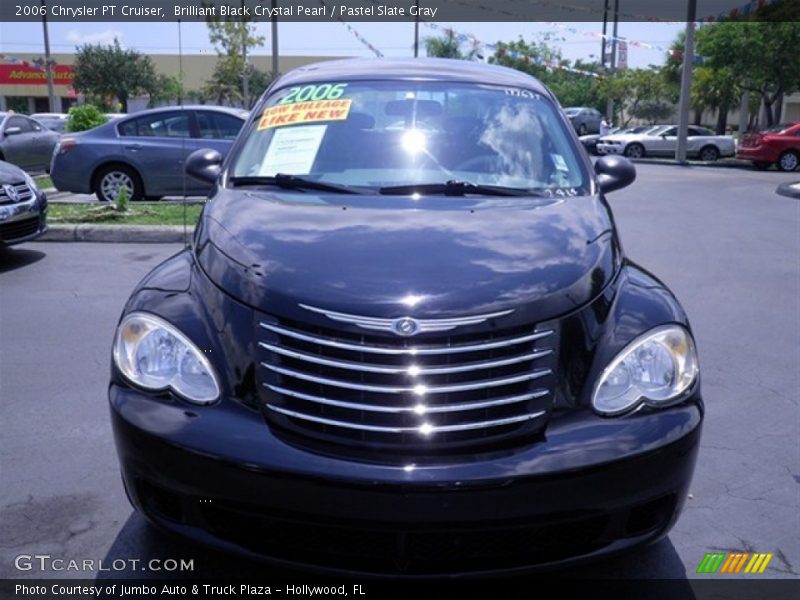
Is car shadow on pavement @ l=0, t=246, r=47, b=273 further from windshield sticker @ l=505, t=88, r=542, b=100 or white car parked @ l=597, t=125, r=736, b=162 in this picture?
white car parked @ l=597, t=125, r=736, b=162

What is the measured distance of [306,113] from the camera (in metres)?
3.82

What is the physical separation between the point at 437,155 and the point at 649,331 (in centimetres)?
137

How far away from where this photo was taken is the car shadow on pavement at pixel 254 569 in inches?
108

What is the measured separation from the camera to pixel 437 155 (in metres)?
3.60

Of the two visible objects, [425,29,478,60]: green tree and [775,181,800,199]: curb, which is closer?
[775,181,800,199]: curb

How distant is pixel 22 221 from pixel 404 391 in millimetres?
6409

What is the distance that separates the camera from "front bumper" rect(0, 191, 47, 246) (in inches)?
293

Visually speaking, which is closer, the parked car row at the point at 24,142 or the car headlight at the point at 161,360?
the car headlight at the point at 161,360

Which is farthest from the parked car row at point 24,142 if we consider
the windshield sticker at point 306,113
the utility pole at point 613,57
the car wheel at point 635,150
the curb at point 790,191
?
the utility pole at point 613,57

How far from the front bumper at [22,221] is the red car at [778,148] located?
22.7 meters

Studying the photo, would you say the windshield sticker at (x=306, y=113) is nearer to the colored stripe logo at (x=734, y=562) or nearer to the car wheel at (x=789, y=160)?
the colored stripe logo at (x=734, y=562)

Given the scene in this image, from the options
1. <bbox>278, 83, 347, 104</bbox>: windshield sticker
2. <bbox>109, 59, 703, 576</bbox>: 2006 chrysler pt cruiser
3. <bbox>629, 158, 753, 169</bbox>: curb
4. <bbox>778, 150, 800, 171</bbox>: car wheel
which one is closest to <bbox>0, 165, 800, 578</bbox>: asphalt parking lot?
<bbox>109, 59, 703, 576</bbox>: 2006 chrysler pt cruiser
